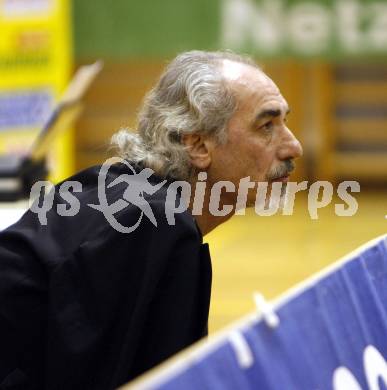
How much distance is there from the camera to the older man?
1.69 metres

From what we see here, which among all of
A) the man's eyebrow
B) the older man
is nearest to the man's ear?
the older man

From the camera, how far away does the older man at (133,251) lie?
169 centimetres

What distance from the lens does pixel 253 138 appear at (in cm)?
199

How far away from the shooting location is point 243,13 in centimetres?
614

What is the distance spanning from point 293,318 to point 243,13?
4.94 metres

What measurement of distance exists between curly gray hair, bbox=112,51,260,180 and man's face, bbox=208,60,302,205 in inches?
0.9

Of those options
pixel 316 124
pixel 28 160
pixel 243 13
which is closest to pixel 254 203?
pixel 28 160

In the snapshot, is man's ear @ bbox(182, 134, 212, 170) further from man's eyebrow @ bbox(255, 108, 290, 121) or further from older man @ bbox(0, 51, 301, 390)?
man's eyebrow @ bbox(255, 108, 290, 121)

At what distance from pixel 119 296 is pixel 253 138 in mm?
489

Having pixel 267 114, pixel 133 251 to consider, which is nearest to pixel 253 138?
pixel 267 114

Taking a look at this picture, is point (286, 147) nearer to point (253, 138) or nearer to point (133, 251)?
point (253, 138)

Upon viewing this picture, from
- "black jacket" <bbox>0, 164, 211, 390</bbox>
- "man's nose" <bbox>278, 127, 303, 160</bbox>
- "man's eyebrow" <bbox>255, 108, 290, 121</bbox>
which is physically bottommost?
"black jacket" <bbox>0, 164, 211, 390</bbox>

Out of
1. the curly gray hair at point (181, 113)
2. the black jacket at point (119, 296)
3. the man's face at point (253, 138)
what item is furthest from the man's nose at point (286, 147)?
the black jacket at point (119, 296)

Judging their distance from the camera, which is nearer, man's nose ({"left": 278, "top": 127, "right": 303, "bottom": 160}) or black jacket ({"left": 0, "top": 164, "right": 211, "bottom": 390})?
black jacket ({"left": 0, "top": 164, "right": 211, "bottom": 390})
